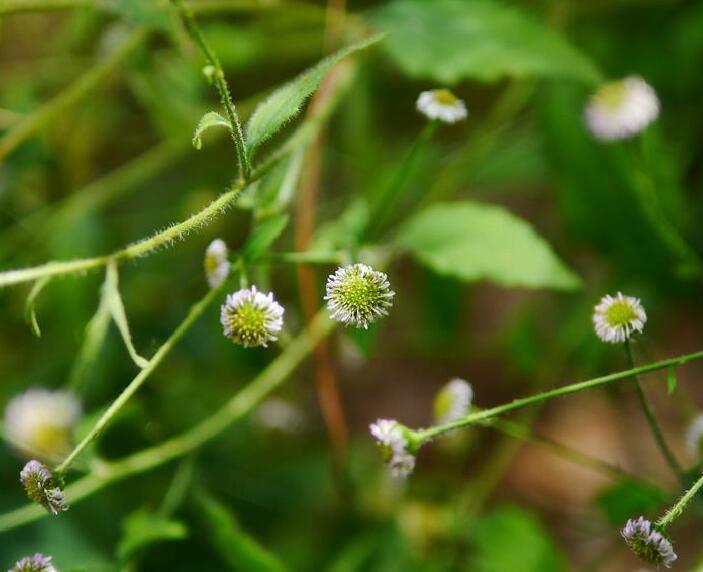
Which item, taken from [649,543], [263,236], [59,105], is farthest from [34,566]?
[59,105]

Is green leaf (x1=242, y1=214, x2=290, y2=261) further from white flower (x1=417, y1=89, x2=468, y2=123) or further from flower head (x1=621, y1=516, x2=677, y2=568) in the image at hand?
flower head (x1=621, y1=516, x2=677, y2=568)

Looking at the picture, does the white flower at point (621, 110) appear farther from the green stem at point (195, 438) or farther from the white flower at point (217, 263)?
the white flower at point (217, 263)

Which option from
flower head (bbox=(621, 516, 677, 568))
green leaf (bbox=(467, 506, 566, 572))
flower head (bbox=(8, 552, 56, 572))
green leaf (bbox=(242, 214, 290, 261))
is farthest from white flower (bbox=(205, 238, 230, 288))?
green leaf (bbox=(467, 506, 566, 572))

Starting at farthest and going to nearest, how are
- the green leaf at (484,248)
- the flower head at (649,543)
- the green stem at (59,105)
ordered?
the green stem at (59,105) < the green leaf at (484,248) < the flower head at (649,543)

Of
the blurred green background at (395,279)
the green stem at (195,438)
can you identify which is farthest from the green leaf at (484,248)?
the green stem at (195,438)

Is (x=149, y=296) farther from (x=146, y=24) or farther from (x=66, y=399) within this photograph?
(x=146, y=24)

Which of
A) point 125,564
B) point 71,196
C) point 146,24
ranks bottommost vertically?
point 125,564

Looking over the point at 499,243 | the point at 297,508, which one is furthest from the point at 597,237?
the point at 297,508
